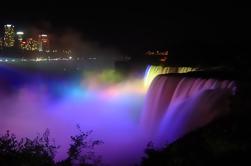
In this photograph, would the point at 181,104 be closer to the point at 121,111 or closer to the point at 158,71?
the point at 158,71

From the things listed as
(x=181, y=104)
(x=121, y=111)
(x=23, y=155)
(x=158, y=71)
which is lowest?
(x=23, y=155)

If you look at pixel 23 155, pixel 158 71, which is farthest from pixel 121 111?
pixel 23 155

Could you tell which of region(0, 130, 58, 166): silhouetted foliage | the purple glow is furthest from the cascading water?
region(0, 130, 58, 166): silhouetted foliage

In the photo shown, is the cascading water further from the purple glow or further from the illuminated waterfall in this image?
the illuminated waterfall

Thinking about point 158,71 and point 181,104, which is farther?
point 158,71

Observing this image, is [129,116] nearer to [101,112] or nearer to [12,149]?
[101,112]

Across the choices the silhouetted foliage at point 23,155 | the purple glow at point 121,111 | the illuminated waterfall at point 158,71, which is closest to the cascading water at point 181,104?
the purple glow at point 121,111

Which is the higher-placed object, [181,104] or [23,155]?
[181,104]

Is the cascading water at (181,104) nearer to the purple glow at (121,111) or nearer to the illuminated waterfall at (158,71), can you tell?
the purple glow at (121,111)

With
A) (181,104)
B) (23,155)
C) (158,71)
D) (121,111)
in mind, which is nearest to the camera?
(23,155)
